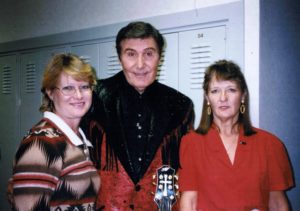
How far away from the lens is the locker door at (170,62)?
2.38 m

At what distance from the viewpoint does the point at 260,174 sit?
1.68 meters

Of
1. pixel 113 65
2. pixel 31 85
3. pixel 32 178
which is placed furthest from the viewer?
pixel 31 85

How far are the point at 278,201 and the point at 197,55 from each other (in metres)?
1.09

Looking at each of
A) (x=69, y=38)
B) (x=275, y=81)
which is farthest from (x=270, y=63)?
(x=69, y=38)

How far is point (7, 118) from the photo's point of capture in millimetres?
3410

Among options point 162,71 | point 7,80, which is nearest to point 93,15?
point 162,71

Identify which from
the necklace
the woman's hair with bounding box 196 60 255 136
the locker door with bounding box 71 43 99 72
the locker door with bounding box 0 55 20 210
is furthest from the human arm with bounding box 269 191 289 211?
the locker door with bounding box 0 55 20 210

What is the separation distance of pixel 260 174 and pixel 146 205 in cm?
Result: 67

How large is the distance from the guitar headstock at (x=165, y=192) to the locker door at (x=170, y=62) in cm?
77

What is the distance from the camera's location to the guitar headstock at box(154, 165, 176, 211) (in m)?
1.87

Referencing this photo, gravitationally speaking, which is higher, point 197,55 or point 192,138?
point 197,55

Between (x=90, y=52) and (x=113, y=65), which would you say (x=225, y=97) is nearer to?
(x=113, y=65)

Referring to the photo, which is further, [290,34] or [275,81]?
[290,34]

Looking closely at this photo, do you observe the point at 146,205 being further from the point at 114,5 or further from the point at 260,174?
the point at 114,5
